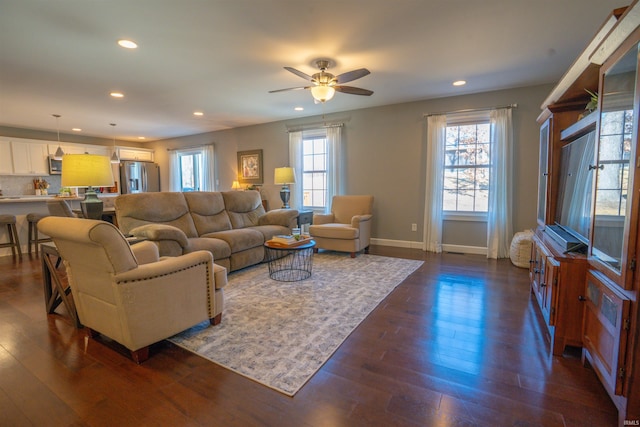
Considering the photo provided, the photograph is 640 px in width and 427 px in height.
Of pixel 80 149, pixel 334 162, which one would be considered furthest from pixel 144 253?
pixel 80 149

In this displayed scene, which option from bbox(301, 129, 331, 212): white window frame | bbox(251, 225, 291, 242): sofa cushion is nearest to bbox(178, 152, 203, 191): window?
bbox(301, 129, 331, 212): white window frame

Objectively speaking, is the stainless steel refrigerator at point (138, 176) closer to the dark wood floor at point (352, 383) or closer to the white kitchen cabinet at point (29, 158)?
the white kitchen cabinet at point (29, 158)

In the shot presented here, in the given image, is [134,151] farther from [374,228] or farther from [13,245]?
[374,228]

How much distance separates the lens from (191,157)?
7.93 metres

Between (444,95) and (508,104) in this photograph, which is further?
(444,95)

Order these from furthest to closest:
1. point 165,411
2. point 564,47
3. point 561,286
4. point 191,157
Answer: point 191,157
point 564,47
point 561,286
point 165,411

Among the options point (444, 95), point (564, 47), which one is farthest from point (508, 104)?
point (564, 47)

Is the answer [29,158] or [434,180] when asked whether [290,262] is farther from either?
[29,158]

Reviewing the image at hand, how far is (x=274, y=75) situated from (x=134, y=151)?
21.0 ft

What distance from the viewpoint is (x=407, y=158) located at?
503 centimetres

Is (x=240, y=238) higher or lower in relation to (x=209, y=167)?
lower

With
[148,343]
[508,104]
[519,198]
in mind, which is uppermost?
[508,104]

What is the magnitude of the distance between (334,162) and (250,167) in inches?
→ 88.1

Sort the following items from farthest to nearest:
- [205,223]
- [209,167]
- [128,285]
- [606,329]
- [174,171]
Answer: [174,171]
[209,167]
[205,223]
[128,285]
[606,329]
